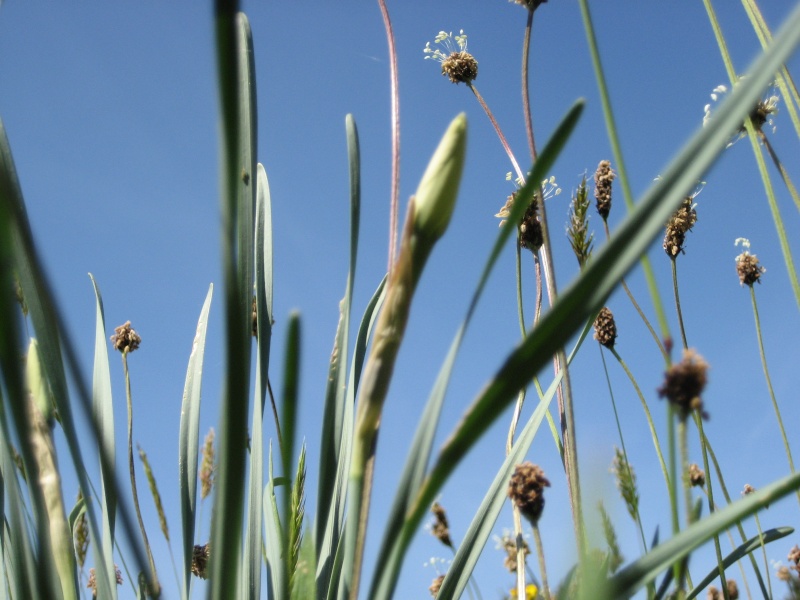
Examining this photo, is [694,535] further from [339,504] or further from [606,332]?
[606,332]

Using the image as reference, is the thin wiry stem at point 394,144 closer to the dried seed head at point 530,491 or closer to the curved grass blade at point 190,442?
the dried seed head at point 530,491

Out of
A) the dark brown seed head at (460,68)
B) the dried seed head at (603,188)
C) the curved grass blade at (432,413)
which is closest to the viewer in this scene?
the curved grass blade at (432,413)

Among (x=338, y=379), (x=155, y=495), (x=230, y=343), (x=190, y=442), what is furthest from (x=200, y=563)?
(x=230, y=343)

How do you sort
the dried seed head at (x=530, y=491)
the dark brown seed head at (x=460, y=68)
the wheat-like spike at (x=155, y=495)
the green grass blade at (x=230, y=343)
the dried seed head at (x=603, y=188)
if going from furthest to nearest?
the dark brown seed head at (x=460, y=68)
the dried seed head at (x=603, y=188)
the wheat-like spike at (x=155, y=495)
the dried seed head at (x=530, y=491)
the green grass blade at (x=230, y=343)

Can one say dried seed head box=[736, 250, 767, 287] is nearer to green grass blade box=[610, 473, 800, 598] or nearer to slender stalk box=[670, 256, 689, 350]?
slender stalk box=[670, 256, 689, 350]

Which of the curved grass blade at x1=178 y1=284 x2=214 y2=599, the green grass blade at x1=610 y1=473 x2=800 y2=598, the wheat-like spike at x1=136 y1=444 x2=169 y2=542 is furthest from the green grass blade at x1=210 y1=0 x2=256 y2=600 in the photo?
the wheat-like spike at x1=136 y1=444 x2=169 y2=542

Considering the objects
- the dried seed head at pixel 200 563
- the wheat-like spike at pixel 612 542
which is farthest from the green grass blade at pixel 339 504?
the dried seed head at pixel 200 563

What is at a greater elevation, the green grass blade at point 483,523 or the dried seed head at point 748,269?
the dried seed head at point 748,269
